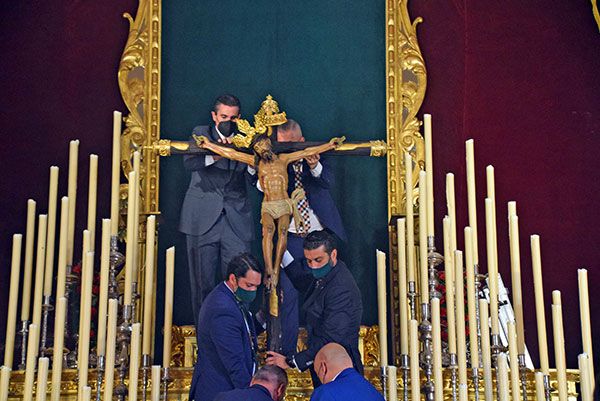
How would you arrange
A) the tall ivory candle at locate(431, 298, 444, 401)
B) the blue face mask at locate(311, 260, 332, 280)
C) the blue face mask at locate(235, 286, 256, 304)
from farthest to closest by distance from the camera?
the blue face mask at locate(311, 260, 332, 280), the blue face mask at locate(235, 286, 256, 304), the tall ivory candle at locate(431, 298, 444, 401)

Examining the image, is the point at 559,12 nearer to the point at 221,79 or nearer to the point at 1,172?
the point at 221,79

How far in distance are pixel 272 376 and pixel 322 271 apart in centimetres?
70

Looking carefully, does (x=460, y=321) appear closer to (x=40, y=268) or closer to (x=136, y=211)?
(x=136, y=211)

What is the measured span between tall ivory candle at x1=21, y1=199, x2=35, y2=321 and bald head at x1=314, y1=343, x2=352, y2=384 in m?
1.28

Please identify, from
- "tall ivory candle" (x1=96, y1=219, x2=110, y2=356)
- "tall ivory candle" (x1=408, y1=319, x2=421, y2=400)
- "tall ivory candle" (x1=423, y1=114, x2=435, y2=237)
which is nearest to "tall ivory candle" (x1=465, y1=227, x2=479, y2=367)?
"tall ivory candle" (x1=408, y1=319, x2=421, y2=400)

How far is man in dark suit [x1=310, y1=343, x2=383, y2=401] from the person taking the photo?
13.9 ft

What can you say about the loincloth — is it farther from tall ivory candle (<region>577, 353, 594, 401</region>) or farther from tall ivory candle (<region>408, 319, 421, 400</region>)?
tall ivory candle (<region>577, 353, 594, 401</region>)

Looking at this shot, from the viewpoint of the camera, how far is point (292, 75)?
18.1 ft

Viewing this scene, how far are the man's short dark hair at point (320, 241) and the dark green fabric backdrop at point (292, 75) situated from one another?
0.41 feet

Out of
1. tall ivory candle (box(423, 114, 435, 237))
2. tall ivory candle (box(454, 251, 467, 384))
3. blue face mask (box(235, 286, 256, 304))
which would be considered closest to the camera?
tall ivory candle (box(454, 251, 467, 384))

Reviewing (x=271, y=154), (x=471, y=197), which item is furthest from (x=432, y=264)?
(x=271, y=154)

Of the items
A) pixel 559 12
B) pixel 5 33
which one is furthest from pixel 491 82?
pixel 5 33

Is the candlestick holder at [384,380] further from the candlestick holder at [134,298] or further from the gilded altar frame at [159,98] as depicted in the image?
the candlestick holder at [134,298]

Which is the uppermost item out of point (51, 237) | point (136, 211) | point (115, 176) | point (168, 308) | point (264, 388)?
point (115, 176)
